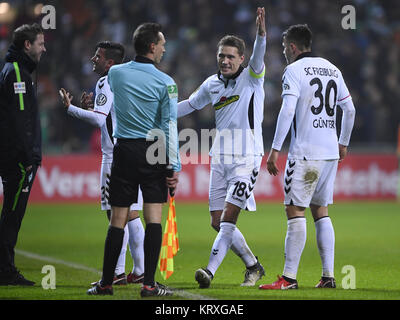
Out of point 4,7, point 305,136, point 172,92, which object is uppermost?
point 4,7

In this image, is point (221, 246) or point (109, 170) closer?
point (221, 246)

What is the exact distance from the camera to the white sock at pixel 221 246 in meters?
7.62

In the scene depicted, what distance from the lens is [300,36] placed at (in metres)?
7.63

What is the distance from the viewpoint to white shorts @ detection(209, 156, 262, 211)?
25.3 ft

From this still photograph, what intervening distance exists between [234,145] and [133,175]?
54.9 inches

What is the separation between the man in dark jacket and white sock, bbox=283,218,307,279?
94.0 inches

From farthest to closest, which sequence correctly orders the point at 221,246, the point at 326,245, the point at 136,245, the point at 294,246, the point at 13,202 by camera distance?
the point at 136,245, the point at 13,202, the point at 326,245, the point at 221,246, the point at 294,246

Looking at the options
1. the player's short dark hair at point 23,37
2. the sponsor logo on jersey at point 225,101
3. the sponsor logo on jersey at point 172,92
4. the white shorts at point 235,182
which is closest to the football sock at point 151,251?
the sponsor logo on jersey at point 172,92

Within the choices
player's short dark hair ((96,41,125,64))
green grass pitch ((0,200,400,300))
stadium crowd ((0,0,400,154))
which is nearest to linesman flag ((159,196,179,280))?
→ green grass pitch ((0,200,400,300))

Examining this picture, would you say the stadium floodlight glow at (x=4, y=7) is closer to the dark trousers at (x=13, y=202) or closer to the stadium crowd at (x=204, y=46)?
the stadium crowd at (x=204, y=46)

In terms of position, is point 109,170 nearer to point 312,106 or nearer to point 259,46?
point 259,46

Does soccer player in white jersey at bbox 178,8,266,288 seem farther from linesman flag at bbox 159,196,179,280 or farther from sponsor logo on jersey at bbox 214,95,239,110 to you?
linesman flag at bbox 159,196,179,280

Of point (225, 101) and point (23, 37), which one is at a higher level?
point (23, 37)

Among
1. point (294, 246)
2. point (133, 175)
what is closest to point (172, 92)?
point (133, 175)
